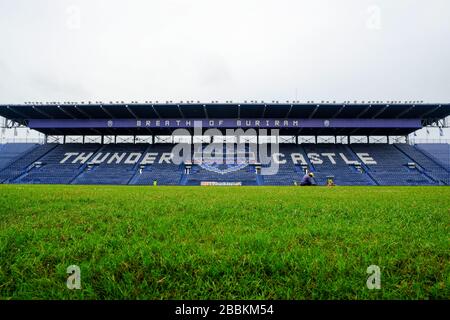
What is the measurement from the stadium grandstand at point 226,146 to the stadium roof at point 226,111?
0.36 ft

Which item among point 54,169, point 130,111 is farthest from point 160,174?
point 54,169

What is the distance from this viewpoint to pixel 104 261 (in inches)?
81.7

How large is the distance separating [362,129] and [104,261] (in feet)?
127

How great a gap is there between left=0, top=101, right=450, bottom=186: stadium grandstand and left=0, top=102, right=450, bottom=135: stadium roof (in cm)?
11

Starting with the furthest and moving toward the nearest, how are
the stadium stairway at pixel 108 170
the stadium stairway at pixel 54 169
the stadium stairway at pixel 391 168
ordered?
the stadium stairway at pixel 54 169
the stadium stairway at pixel 108 170
the stadium stairway at pixel 391 168

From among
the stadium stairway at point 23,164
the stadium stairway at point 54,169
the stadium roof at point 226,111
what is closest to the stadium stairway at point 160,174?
the stadium roof at point 226,111

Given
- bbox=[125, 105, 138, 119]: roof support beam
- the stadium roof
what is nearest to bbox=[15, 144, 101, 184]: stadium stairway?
the stadium roof

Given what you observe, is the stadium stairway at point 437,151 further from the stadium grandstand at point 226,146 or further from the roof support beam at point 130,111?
the roof support beam at point 130,111

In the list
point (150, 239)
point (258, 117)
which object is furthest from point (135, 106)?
point (150, 239)

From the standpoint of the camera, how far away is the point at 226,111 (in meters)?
32.3

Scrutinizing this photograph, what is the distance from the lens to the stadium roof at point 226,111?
101 ft

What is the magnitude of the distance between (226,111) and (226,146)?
6564 mm

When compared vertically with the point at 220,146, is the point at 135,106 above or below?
above
